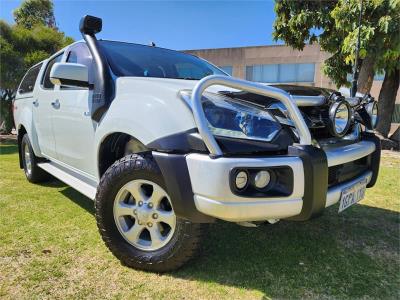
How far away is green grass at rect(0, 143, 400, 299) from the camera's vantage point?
235cm

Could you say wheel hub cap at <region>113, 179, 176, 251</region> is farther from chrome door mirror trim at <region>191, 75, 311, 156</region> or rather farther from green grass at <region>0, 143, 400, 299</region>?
chrome door mirror trim at <region>191, 75, 311, 156</region>

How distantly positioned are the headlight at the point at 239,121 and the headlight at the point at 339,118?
1.90ft

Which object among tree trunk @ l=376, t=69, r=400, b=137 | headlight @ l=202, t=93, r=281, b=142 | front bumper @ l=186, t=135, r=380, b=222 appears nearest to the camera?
front bumper @ l=186, t=135, r=380, b=222

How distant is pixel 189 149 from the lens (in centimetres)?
215

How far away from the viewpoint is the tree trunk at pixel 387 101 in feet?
41.3

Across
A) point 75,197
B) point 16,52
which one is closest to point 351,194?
point 75,197

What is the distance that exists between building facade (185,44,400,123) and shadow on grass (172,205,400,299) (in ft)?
79.9

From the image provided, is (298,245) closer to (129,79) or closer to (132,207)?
(132,207)

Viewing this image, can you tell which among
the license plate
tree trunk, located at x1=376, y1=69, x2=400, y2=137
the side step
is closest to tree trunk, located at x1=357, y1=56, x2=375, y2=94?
tree trunk, located at x1=376, y1=69, x2=400, y2=137

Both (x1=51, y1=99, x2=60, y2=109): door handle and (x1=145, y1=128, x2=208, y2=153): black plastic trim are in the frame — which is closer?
(x1=145, y1=128, x2=208, y2=153): black plastic trim

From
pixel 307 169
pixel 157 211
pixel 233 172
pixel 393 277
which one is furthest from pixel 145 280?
pixel 393 277

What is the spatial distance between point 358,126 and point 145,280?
2.17 meters

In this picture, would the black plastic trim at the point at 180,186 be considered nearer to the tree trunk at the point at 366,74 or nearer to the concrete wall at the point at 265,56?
the tree trunk at the point at 366,74

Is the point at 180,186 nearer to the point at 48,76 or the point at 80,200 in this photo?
the point at 80,200
